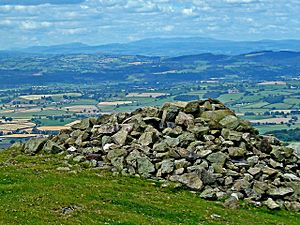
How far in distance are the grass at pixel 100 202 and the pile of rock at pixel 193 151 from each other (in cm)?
238

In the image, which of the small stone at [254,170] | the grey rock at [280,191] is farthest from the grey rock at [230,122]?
the grey rock at [280,191]

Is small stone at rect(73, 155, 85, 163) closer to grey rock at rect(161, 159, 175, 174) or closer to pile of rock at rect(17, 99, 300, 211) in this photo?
pile of rock at rect(17, 99, 300, 211)

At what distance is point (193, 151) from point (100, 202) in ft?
52.6

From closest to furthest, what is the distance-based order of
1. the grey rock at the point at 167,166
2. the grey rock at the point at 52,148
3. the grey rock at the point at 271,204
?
the grey rock at the point at 271,204
the grey rock at the point at 167,166
the grey rock at the point at 52,148

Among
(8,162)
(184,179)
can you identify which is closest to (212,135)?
(184,179)

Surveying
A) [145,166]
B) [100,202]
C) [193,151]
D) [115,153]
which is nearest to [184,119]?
[193,151]

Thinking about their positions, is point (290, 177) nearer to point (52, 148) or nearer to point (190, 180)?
point (190, 180)

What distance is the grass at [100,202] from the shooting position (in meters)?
31.8

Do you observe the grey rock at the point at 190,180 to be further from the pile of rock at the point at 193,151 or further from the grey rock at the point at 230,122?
the grey rock at the point at 230,122

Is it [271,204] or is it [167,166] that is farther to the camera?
[167,166]

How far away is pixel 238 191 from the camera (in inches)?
1772

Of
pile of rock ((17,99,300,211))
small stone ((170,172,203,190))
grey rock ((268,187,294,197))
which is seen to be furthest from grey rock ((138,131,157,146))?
grey rock ((268,187,294,197))

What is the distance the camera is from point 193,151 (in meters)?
50.1

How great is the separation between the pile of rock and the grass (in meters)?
2.38
